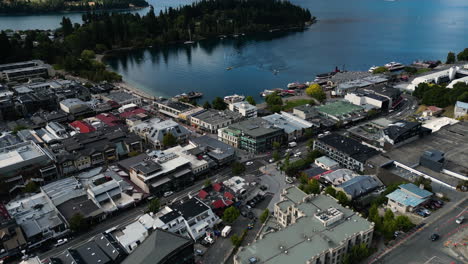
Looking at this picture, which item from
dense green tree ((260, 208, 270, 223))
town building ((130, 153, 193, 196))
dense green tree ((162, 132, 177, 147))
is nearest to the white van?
dense green tree ((260, 208, 270, 223))

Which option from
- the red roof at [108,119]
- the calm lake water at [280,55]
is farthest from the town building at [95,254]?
the calm lake water at [280,55]

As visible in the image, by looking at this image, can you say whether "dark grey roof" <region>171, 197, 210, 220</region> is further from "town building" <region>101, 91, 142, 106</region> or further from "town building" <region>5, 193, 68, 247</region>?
"town building" <region>101, 91, 142, 106</region>

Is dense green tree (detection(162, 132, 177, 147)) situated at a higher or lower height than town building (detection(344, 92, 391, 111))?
lower

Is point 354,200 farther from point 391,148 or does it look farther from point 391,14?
point 391,14

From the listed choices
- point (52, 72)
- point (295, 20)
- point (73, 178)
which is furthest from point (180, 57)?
point (73, 178)

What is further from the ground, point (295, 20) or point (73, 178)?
point (295, 20)

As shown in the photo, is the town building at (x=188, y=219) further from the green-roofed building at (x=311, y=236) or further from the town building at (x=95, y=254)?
the green-roofed building at (x=311, y=236)

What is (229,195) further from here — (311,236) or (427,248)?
(427,248)
